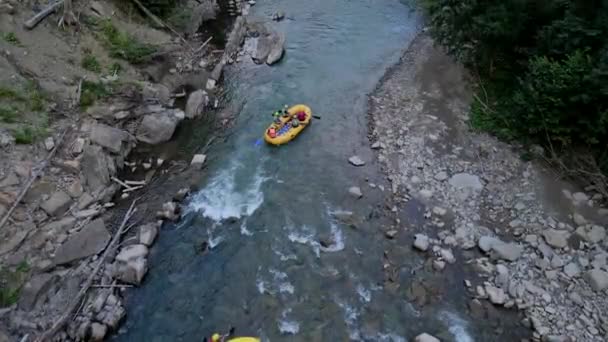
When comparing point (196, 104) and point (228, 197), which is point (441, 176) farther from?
point (196, 104)

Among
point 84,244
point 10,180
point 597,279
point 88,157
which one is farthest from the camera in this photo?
point 88,157

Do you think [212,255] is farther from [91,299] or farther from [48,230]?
[48,230]

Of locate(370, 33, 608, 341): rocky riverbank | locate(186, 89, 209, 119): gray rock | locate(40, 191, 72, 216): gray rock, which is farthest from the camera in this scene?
locate(186, 89, 209, 119): gray rock

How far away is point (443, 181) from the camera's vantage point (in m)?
15.1

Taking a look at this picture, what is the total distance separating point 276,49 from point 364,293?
13696mm

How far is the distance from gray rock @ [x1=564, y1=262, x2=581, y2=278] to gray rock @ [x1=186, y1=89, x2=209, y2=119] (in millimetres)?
14008

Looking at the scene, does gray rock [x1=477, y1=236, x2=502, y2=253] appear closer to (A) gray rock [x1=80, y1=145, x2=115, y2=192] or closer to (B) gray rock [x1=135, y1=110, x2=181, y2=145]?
(B) gray rock [x1=135, y1=110, x2=181, y2=145]

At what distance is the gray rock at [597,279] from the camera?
11.6 m

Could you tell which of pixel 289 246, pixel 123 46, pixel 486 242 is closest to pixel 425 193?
pixel 486 242

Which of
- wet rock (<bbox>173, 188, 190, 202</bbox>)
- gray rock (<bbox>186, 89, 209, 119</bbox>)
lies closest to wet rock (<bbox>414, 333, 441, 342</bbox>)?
wet rock (<bbox>173, 188, 190, 202</bbox>)

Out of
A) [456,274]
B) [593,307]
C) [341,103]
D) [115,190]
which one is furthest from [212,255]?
[593,307]

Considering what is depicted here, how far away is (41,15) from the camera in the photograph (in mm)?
18547

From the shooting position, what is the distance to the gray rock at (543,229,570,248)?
41.5ft

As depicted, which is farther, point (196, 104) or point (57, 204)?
point (196, 104)
